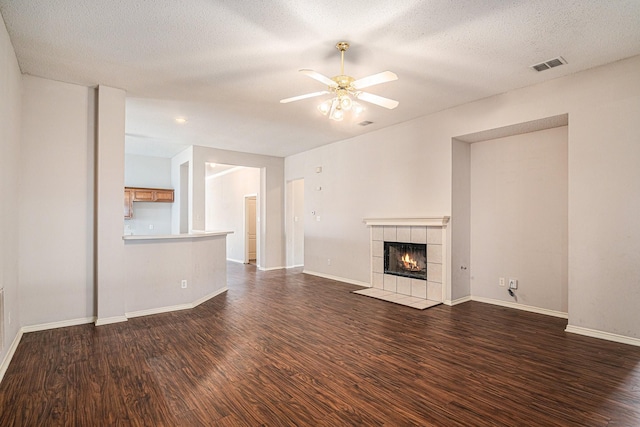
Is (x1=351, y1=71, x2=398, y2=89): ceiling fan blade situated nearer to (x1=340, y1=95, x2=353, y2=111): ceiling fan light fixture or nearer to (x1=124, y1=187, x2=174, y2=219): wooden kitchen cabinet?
(x1=340, y1=95, x2=353, y2=111): ceiling fan light fixture

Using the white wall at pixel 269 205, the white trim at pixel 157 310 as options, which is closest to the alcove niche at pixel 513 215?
the white trim at pixel 157 310

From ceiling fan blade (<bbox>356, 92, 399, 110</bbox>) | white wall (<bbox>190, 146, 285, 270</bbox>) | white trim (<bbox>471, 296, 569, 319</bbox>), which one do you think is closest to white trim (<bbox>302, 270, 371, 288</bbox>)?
white wall (<bbox>190, 146, 285, 270</bbox>)

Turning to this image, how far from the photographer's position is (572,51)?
3.12m

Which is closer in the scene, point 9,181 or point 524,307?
point 9,181

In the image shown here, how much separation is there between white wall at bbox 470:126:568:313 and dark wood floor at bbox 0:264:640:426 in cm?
57

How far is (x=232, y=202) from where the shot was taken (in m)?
10.1

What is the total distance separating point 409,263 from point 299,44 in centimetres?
373

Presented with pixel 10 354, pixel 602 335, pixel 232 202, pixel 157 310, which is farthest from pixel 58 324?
pixel 232 202

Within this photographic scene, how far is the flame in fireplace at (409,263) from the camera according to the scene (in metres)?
5.28

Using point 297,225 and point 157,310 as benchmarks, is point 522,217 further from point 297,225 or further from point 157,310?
point 297,225

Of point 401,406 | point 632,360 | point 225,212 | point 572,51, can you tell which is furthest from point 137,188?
point 632,360

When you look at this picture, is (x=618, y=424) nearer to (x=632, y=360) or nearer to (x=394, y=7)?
(x=632, y=360)

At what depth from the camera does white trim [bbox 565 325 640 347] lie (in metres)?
3.20

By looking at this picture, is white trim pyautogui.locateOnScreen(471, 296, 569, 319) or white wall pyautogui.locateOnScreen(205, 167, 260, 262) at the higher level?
white wall pyautogui.locateOnScreen(205, 167, 260, 262)
